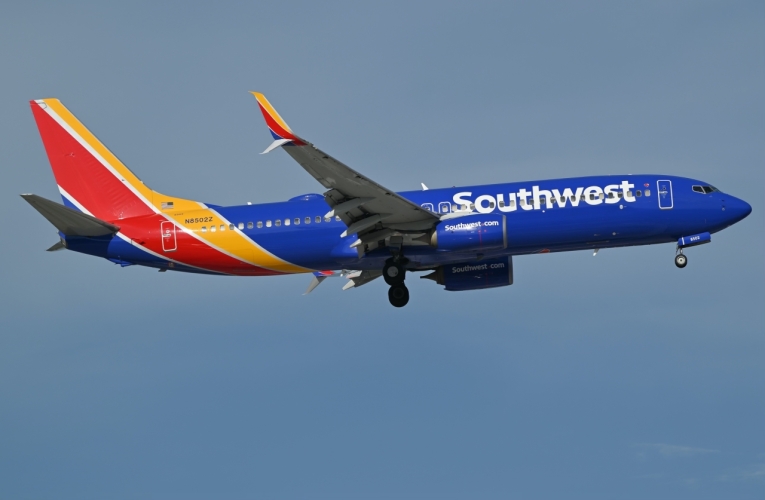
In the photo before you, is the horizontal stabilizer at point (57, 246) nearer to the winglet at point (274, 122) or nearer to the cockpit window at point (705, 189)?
the winglet at point (274, 122)

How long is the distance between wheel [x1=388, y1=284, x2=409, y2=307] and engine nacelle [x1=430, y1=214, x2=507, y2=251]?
3858 millimetres

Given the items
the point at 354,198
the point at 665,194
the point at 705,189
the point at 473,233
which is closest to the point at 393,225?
the point at 354,198

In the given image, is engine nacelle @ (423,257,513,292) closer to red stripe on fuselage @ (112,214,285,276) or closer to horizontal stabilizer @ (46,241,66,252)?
red stripe on fuselage @ (112,214,285,276)

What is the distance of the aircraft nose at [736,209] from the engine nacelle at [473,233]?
34.0 ft

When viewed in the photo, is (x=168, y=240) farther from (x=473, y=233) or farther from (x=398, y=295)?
(x=473, y=233)

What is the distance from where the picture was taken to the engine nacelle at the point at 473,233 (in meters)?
47.0

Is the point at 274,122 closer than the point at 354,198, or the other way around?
the point at 274,122

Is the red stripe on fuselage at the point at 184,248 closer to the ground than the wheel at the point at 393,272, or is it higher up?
higher up

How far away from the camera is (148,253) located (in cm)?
5025

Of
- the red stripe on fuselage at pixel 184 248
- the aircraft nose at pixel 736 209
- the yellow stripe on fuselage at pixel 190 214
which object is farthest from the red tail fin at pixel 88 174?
the aircraft nose at pixel 736 209

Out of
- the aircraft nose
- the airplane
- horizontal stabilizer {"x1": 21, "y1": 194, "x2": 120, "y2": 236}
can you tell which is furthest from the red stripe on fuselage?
the aircraft nose

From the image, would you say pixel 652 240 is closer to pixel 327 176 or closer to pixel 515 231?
pixel 515 231

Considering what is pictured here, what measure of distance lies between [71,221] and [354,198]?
12.7 m

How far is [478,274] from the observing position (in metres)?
52.2
